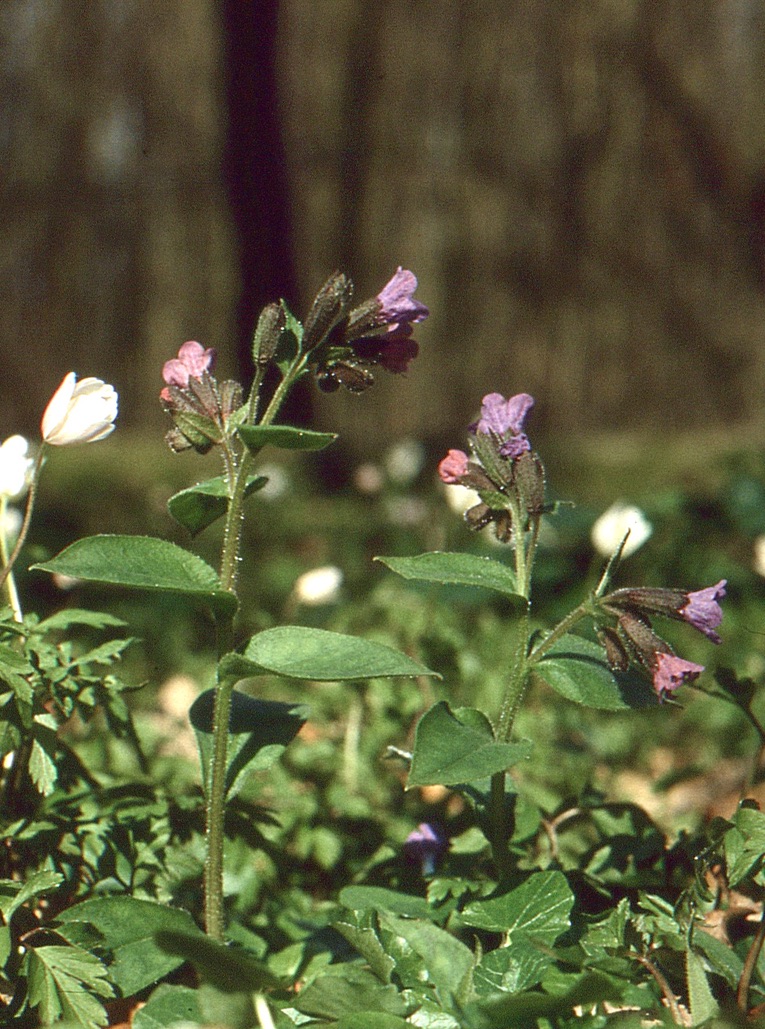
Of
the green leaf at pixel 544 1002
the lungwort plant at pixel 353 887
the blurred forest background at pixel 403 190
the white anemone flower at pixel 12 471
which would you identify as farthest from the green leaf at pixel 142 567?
the blurred forest background at pixel 403 190

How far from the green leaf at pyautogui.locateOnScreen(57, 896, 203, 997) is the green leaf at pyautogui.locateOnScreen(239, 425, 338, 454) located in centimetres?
51

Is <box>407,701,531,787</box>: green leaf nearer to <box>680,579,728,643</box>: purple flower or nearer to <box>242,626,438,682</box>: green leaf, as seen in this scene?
<box>242,626,438,682</box>: green leaf

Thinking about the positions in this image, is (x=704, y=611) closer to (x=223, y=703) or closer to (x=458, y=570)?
(x=458, y=570)

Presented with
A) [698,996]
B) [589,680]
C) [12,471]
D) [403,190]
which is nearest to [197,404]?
[12,471]

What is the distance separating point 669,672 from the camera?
1190 mm

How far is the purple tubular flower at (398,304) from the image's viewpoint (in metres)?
1.29

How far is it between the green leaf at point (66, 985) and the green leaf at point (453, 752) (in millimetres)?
364

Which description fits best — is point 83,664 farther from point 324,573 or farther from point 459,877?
point 324,573

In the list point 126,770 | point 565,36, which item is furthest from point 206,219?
point 126,770

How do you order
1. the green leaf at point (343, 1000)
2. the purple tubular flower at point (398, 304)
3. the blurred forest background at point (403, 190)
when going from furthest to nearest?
the blurred forest background at point (403, 190)
the purple tubular flower at point (398, 304)
the green leaf at point (343, 1000)

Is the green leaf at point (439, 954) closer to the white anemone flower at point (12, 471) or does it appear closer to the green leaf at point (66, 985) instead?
the green leaf at point (66, 985)

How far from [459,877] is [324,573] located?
2.83 ft

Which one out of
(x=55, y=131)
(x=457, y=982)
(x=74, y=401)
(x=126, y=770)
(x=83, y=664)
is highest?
(x=55, y=131)

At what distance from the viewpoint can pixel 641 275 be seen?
444cm
